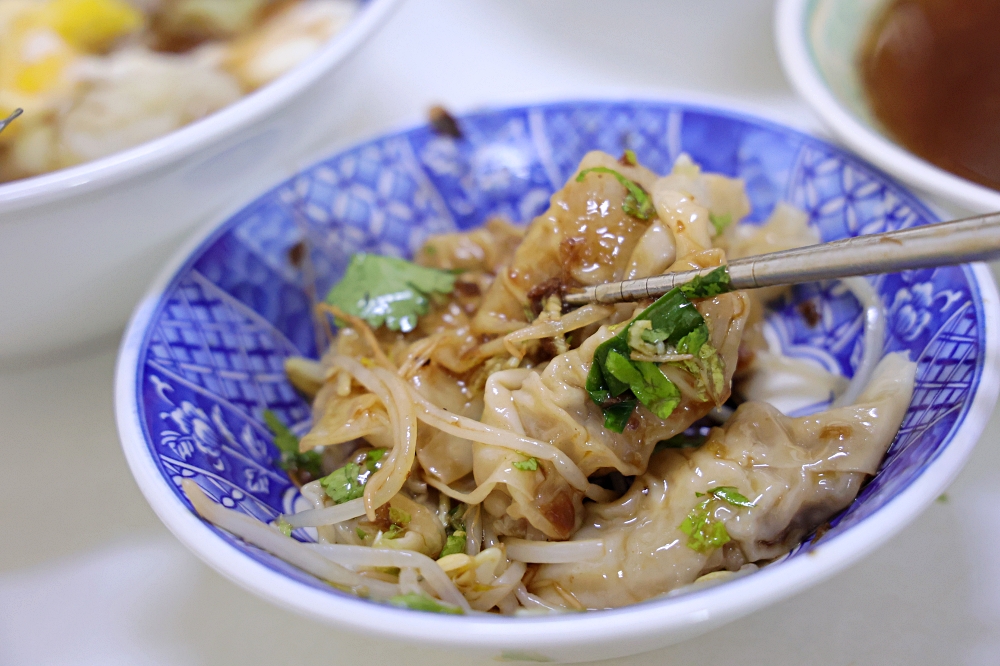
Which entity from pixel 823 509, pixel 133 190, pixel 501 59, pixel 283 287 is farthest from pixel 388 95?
pixel 823 509

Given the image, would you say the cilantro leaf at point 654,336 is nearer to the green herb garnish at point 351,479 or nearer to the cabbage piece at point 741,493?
the cabbage piece at point 741,493

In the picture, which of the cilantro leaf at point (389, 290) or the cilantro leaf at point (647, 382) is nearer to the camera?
the cilantro leaf at point (647, 382)

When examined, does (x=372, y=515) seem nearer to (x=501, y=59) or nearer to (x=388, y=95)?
(x=388, y=95)

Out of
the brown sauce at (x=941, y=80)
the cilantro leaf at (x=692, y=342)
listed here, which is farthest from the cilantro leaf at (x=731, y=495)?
the brown sauce at (x=941, y=80)

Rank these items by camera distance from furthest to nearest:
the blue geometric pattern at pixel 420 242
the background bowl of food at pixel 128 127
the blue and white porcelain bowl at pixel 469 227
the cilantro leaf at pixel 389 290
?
the cilantro leaf at pixel 389 290
the background bowl of food at pixel 128 127
the blue geometric pattern at pixel 420 242
the blue and white porcelain bowl at pixel 469 227

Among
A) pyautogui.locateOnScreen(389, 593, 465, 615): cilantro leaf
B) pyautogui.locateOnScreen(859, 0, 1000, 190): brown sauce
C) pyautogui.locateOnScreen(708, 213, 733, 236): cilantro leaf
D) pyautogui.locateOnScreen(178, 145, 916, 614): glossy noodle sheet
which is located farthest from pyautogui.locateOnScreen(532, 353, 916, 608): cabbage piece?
pyautogui.locateOnScreen(859, 0, 1000, 190): brown sauce

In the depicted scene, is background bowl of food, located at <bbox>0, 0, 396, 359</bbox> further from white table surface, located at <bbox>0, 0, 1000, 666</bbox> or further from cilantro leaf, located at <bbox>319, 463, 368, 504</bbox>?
cilantro leaf, located at <bbox>319, 463, 368, 504</bbox>
